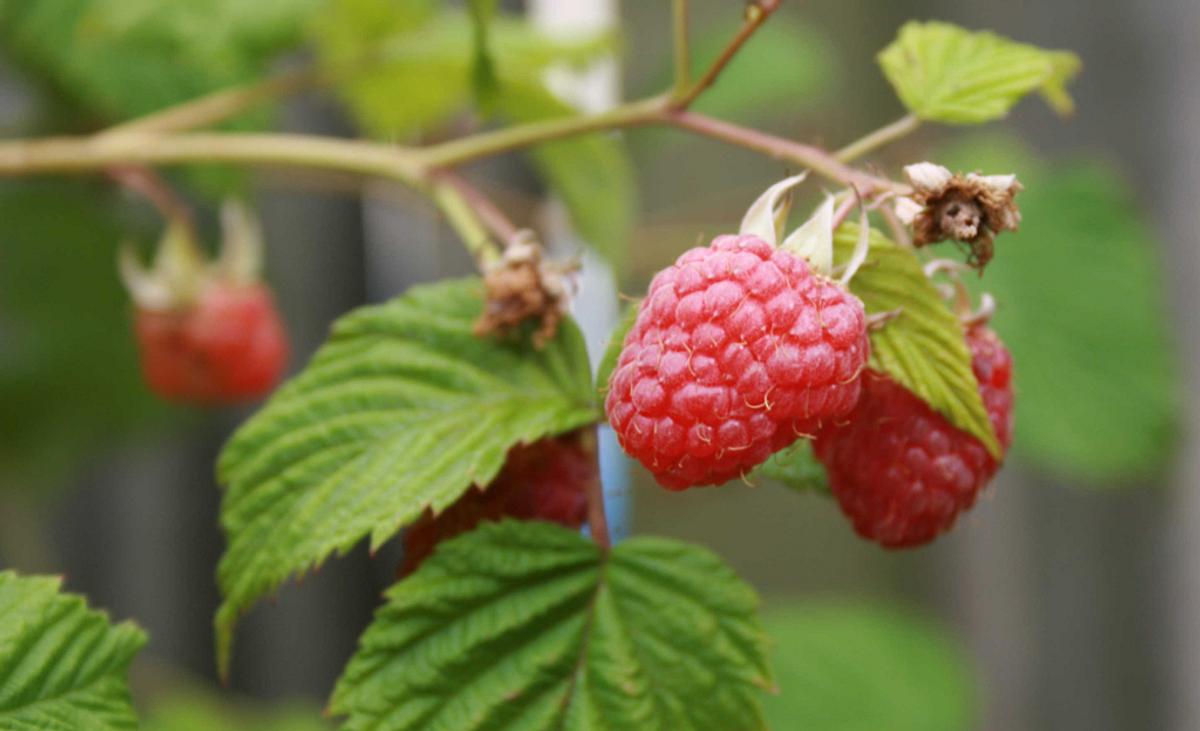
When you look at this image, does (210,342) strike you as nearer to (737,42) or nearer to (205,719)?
(205,719)

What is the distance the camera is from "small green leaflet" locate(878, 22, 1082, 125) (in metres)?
0.50

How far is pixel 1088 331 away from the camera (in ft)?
4.09

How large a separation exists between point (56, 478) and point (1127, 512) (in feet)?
4.32

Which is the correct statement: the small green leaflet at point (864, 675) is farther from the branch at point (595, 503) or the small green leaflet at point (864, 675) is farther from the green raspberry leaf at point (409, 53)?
the branch at point (595, 503)

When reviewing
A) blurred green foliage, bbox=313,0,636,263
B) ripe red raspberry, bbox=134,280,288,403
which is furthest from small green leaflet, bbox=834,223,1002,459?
ripe red raspberry, bbox=134,280,288,403

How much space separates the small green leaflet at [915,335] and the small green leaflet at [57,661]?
1.01ft

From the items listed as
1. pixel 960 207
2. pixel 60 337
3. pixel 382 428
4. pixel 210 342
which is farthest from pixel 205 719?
pixel 960 207

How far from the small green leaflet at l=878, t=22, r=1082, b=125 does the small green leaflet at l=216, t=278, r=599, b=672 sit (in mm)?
177

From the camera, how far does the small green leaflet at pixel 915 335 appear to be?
44cm

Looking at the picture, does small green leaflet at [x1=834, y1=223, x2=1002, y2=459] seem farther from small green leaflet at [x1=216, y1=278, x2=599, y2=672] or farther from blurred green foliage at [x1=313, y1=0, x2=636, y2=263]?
blurred green foliage at [x1=313, y1=0, x2=636, y2=263]

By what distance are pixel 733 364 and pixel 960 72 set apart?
19cm

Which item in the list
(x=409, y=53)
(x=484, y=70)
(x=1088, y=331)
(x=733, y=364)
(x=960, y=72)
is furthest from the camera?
(x=1088, y=331)

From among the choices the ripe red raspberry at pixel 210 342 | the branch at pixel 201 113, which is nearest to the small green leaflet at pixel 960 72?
the branch at pixel 201 113

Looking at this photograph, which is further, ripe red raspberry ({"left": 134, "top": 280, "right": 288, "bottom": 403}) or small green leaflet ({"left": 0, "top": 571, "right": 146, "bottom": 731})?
ripe red raspberry ({"left": 134, "top": 280, "right": 288, "bottom": 403})
